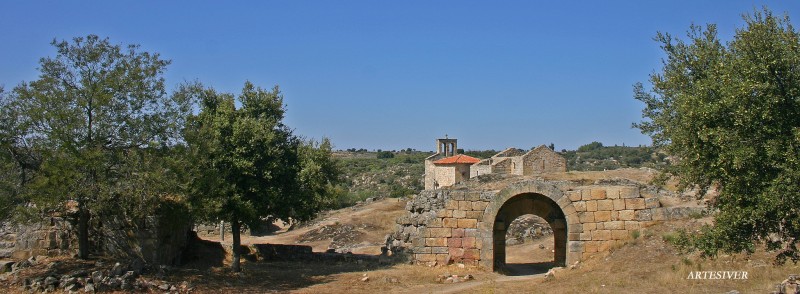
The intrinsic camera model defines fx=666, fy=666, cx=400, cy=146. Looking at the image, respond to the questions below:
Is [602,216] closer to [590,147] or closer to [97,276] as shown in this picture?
[97,276]

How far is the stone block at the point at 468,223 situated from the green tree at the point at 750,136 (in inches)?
413

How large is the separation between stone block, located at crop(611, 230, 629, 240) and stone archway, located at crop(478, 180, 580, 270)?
126cm

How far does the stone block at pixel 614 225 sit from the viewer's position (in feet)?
68.7

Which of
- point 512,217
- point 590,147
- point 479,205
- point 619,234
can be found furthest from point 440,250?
point 590,147

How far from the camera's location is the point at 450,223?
2250 cm

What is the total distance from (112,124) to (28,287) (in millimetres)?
4324

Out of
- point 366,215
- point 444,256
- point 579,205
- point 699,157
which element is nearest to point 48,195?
point 444,256

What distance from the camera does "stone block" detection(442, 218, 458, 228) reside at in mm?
22453

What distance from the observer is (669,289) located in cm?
1475

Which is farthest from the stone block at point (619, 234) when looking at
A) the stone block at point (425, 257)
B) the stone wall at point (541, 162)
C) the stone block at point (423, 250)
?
the stone wall at point (541, 162)

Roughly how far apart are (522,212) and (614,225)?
14.0 feet

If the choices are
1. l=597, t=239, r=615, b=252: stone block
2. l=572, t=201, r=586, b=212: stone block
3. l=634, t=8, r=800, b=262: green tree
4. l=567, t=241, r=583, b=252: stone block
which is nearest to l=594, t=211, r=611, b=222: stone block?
l=572, t=201, r=586, b=212: stone block

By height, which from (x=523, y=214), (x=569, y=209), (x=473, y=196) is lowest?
(x=523, y=214)

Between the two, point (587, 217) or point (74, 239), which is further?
point (587, 217)
